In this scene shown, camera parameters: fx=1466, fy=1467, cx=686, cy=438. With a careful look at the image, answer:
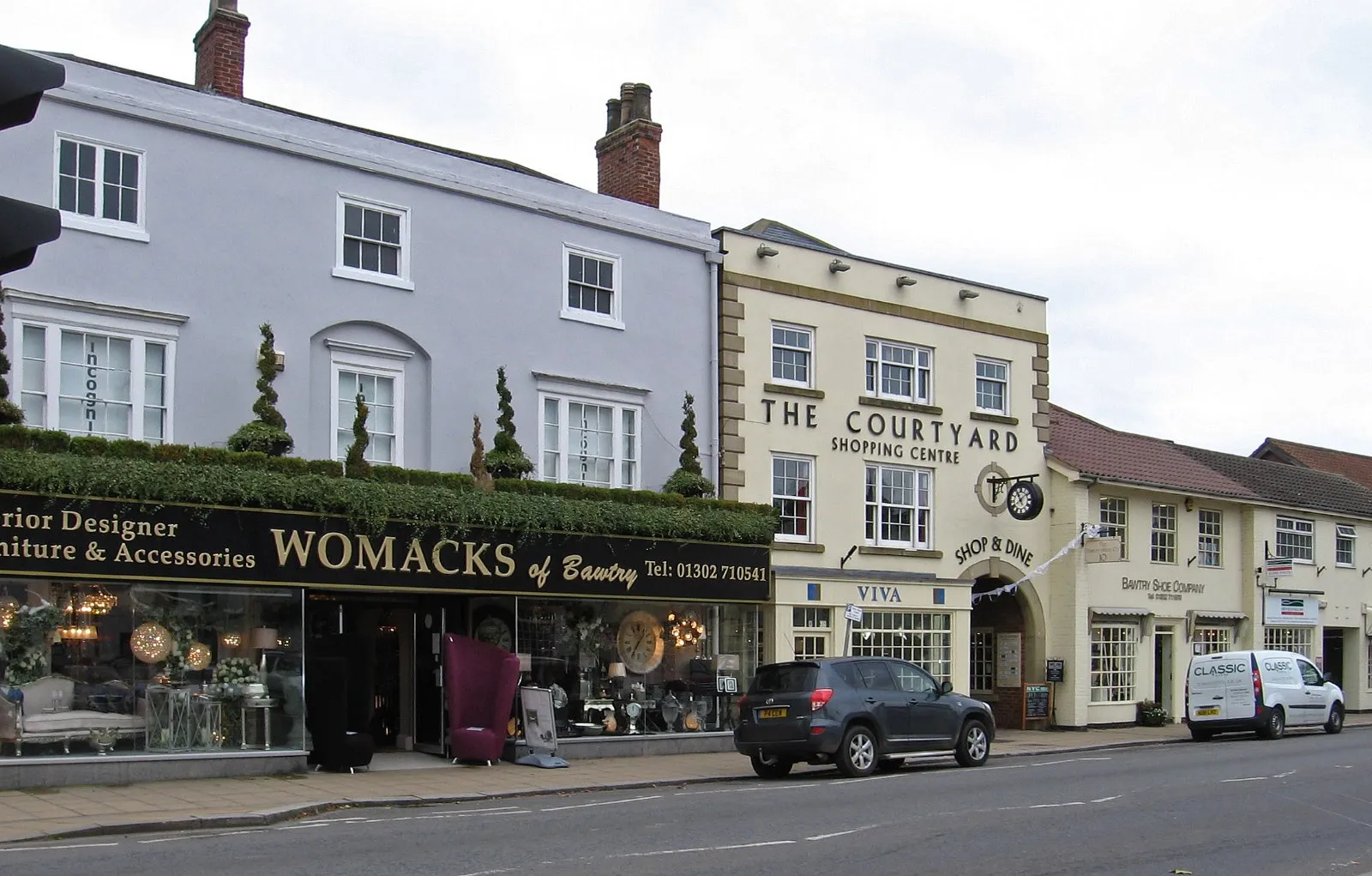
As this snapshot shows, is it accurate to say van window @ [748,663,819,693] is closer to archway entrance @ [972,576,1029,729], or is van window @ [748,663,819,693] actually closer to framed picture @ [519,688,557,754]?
framed picture @ [519,688,557,754]

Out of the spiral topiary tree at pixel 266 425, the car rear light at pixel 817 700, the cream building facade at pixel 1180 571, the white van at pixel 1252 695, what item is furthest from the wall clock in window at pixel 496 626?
the white van at pixel 1252 695

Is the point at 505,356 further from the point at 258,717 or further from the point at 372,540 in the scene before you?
the point at 258,717

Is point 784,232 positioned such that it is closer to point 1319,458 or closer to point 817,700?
point 817,700

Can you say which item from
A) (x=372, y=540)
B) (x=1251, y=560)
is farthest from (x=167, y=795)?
(x=1251, y=560)

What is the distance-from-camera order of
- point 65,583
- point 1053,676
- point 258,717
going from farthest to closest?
point 1053,676
point 258,717
point 65,583

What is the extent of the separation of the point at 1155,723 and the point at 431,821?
21.6m

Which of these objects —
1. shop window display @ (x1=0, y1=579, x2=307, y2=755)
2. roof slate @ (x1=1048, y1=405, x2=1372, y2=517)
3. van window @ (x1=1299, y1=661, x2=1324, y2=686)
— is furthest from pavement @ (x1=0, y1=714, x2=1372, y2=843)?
roof slate @ (x1=1048, y1=405, x2=1372, y2=517)

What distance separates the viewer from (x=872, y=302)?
28.0m

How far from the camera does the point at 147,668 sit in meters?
18.4

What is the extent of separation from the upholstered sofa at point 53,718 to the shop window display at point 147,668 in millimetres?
10

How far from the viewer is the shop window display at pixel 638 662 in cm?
2238

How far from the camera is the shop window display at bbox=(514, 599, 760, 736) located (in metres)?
22.4

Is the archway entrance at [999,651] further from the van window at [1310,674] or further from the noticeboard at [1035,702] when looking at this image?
the van window at [1310,674]

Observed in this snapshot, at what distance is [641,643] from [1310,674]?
1433 centimetres
